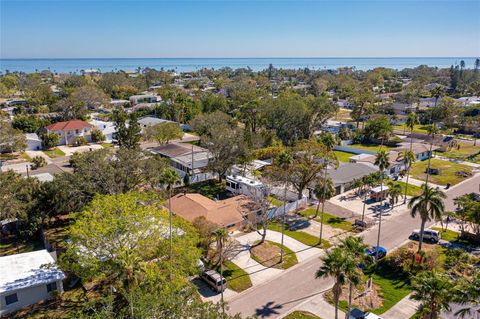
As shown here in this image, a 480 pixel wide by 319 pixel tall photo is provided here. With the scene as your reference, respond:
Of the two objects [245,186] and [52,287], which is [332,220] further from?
[52,287]

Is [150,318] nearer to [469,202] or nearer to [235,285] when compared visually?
[235,285]

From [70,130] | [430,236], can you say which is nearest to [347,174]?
[430,236]

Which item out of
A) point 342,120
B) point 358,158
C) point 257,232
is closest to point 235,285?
point 257,232

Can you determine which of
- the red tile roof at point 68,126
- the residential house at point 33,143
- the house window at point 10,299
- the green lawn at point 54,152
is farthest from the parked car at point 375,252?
Result: the residential house at point 33,143

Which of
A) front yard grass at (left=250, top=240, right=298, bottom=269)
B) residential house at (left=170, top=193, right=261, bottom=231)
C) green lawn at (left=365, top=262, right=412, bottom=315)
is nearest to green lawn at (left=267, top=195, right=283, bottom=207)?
residential house at (left=170, top=193, right=261, bottom=231)

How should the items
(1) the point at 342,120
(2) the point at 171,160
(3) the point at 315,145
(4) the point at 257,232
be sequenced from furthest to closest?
1. (1) the point at 342,120
2. (2) the point at 171,160
3. (3) the point at 315,145
4. (4) the point at 257,232
